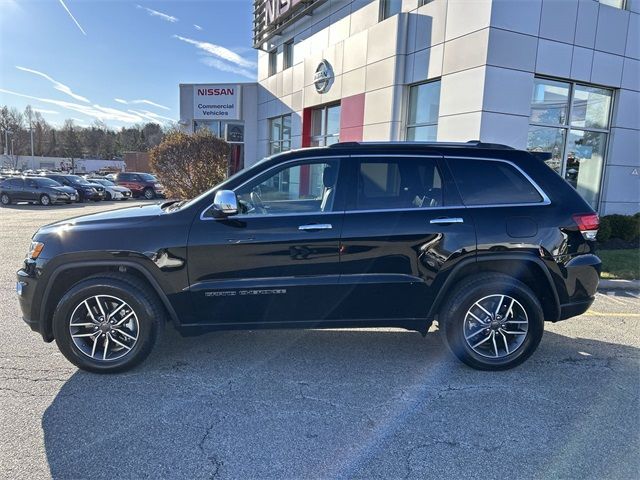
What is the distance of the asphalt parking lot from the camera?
96.0 inches

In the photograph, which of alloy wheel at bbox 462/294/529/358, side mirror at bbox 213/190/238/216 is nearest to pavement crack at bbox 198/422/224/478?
side mirror at bbox 213/190/238/216

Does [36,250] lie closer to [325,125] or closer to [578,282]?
[578,282]

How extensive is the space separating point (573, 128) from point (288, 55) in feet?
41.2

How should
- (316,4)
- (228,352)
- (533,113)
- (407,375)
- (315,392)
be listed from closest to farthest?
1. (315,392)
2. (407,375)
3. (228,352)
4. (533,113)
5. (316,4)

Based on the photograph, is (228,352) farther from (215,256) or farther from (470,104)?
(470,104)

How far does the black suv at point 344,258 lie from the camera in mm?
3307

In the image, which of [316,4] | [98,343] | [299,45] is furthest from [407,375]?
[299,45]

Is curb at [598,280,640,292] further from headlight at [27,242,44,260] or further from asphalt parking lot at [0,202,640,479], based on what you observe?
headlight at [27,242,44,260]

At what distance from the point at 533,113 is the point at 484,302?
7513 mm

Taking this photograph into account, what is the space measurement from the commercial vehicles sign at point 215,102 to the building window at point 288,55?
138 inches

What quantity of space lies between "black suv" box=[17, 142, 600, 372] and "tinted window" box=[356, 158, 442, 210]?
0.01 meters

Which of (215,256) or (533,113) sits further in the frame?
(533,113)

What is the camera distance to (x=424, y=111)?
10.5 m

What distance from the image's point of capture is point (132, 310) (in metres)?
3.36
